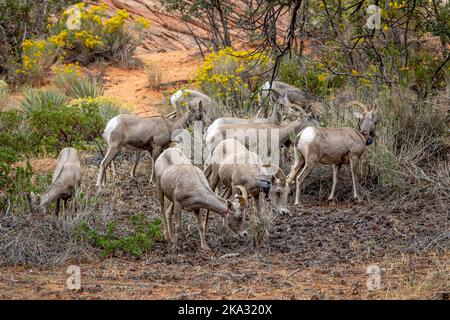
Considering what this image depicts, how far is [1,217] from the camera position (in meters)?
10.7

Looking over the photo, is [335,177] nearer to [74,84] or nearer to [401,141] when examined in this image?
[401,141]

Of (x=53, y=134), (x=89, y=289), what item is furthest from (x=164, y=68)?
(x=89, y=289)

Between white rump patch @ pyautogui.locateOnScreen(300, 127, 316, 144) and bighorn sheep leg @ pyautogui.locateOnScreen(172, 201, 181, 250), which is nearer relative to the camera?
bighorn sheep leg @ pyautogui.locateOnScreen(172, 201, 181, 250)

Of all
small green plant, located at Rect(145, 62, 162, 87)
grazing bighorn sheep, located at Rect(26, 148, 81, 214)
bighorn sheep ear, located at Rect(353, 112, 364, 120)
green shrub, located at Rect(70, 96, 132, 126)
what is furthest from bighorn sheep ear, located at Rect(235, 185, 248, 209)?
small green plant, located at Rect(145, 62, 162, 87)

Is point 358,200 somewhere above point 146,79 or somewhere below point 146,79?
below

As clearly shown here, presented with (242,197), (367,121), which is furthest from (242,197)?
(367,121)

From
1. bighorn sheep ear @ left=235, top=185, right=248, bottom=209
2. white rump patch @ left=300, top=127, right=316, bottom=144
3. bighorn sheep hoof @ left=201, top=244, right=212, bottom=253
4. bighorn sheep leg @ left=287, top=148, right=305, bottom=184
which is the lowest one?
bighorn sheep hoof @ left=201, top=244, right=212, bottom=253

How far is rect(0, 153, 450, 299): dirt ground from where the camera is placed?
8211 millimetres

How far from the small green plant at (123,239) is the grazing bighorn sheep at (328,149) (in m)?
3.24

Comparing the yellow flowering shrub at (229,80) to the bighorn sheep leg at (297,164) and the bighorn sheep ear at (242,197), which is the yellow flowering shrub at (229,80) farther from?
the bighorn sheep ear at (242,197)

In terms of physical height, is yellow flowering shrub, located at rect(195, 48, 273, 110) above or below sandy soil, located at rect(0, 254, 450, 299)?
above

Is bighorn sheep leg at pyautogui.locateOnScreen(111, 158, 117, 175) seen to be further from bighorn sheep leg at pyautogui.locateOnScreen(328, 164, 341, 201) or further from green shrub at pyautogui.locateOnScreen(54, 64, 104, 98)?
green shrub at pyautogui.locateOnScreen(54, 64, 104, 98)

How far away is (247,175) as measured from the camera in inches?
430

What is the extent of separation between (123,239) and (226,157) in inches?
83.5
